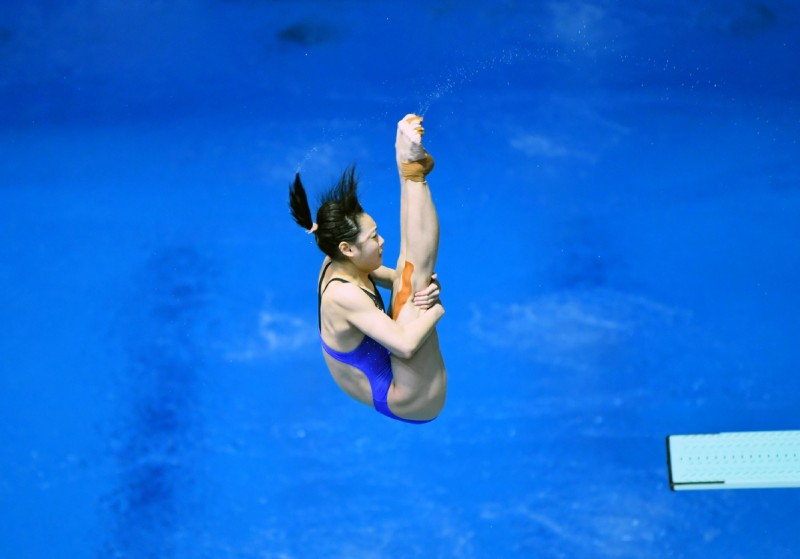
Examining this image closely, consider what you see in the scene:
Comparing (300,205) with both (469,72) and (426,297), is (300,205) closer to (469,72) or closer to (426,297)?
(426,297)

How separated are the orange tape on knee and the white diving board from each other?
179 cm

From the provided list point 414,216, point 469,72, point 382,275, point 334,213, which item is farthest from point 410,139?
point 469,72

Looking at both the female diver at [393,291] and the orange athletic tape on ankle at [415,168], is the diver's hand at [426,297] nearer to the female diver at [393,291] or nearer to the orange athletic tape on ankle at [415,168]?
the female diver at [393,291]

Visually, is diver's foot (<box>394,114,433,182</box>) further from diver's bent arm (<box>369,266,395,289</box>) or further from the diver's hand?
diver's bent arm (<box>369,266,395,289</box>)

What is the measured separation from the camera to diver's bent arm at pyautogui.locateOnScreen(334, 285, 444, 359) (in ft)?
12.0

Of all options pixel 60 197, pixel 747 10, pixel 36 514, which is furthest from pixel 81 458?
pixel 747 10

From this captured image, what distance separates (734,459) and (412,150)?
236cm

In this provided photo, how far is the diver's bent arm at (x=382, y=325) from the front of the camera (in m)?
3.65

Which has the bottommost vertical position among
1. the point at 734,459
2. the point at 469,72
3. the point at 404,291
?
the point at 734,459

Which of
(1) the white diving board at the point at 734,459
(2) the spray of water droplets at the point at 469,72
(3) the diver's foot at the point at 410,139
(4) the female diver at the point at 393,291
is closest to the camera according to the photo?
(3) the diver's foot at the point at 410,139

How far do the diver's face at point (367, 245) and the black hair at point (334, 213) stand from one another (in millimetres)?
19

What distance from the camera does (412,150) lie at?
3588 mm

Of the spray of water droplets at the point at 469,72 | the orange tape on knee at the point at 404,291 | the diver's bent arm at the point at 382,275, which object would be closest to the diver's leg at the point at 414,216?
the orange tape on knee at the point at 404,291

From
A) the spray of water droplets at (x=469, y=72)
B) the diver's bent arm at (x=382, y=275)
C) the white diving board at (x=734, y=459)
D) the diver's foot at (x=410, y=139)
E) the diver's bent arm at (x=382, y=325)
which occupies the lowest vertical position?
the white diving board at (x=734, y=459)
